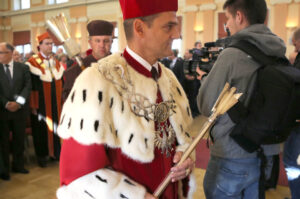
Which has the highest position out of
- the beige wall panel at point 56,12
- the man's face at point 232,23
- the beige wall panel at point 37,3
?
the beige wall panel at point 37,3

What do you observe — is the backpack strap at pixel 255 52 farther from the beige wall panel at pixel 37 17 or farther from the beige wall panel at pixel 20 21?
the beige wall panel at pixel 20 21

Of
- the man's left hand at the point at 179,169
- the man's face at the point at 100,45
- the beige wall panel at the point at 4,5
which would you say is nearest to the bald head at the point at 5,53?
the man's face at the point at 100,45

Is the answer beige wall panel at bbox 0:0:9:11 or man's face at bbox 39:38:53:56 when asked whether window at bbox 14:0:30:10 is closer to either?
beige wall panel at bbox 0:0:9:11

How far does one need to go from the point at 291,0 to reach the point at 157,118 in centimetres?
1118

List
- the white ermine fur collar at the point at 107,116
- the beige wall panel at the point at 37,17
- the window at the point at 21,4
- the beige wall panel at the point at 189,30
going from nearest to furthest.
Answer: the white ermine fur collar at the point at 107,116
the beige wall panel at the point at 189,30
the beige wall panel at the point at 37,17
the window at the point at 21,4

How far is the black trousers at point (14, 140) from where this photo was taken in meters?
3.63

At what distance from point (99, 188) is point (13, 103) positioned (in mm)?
3023

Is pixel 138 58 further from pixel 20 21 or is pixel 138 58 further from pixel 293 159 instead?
pixel 20 21

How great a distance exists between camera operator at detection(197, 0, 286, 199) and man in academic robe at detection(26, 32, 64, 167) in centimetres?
293

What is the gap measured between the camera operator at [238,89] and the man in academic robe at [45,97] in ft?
9.62

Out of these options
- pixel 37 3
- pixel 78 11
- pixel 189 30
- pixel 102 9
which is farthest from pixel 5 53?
pixel 37 3

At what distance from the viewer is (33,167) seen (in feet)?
13.3

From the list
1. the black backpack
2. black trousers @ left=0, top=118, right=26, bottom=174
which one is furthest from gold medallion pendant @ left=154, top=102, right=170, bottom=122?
black trousers @ left=0, top=118, right=26, bottom=174

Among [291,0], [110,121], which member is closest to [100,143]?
[110,121]
